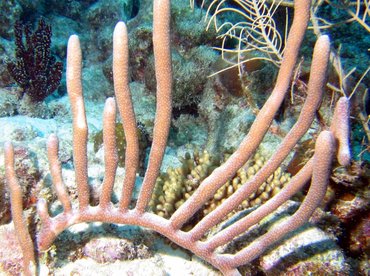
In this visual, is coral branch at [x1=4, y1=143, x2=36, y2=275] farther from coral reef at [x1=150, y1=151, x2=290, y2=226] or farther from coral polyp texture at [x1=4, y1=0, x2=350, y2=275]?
coral reef at [x1=150, y1=151, x2=290, y2=226]

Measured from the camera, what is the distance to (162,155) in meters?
1.86

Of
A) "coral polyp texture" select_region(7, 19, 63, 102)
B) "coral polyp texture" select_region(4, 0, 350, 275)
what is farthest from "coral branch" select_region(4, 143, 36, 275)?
"coral polyp texture" select_region(7, 19, 63, 102)

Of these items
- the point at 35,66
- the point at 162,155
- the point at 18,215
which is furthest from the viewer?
the point at 35,66

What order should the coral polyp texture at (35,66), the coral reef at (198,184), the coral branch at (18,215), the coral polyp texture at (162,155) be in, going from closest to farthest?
the coral polyp texture at (162,155)
the coral branch at (18,215)
the coral reef at (198,184)
the coral polyp texture at (35,66)

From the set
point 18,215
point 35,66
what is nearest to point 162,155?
point 18,215

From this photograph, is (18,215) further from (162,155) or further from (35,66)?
(35,66)

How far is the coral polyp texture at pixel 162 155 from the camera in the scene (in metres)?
1.56

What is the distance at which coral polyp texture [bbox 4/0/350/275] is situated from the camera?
1.56 meters

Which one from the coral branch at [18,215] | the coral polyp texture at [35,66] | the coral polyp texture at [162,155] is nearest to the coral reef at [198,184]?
the coral polyp texture at [162,155]

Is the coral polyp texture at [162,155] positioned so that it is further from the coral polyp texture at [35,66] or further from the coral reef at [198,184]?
the coral polyp texture at [35,66]

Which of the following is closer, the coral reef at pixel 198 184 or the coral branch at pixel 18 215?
the coral branch at pixel 18 215

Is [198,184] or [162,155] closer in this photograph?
[162,155]

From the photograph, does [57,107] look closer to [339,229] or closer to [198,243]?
[198,243]

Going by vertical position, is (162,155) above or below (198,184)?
above
